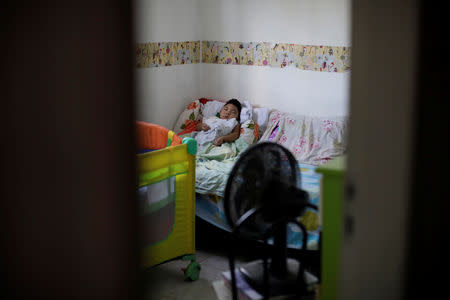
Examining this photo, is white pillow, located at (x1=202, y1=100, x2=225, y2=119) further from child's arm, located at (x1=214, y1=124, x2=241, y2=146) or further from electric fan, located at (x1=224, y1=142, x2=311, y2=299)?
electric fan, located at (x1=224, y1=142, x2=311, y2=299)

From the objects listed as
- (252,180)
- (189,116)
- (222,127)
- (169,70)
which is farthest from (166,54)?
(252,180)

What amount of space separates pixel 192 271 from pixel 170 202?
480mm

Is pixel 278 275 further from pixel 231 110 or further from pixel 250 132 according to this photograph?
pixel 231 110

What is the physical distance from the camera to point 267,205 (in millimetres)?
1864

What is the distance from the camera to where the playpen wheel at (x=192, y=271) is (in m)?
2.89

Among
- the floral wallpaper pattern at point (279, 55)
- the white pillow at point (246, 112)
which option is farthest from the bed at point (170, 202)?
the floral wallpaper pattern at point (279, 55)

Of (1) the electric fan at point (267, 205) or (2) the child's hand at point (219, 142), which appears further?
(2) the child's hand at point (219, 142)

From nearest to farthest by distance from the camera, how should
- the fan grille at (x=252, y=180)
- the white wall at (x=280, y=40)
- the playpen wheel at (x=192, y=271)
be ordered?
the fan grille at (x=252, y=180) < the playpen wheel at (x=192, y=271) < the white wall at (x=280, y=40)

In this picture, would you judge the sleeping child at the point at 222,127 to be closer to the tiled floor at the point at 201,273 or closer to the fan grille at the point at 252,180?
the tiled floor at the point at 201,273

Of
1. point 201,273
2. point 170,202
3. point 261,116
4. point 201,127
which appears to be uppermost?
point 261,116

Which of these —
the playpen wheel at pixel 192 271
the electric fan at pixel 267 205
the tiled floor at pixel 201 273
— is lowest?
the tiled floor at pixel 201 273

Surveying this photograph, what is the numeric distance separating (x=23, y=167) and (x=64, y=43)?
0.29 metres

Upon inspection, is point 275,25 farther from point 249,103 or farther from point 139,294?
point 139,294

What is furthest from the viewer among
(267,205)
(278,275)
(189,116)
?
(189,116)
